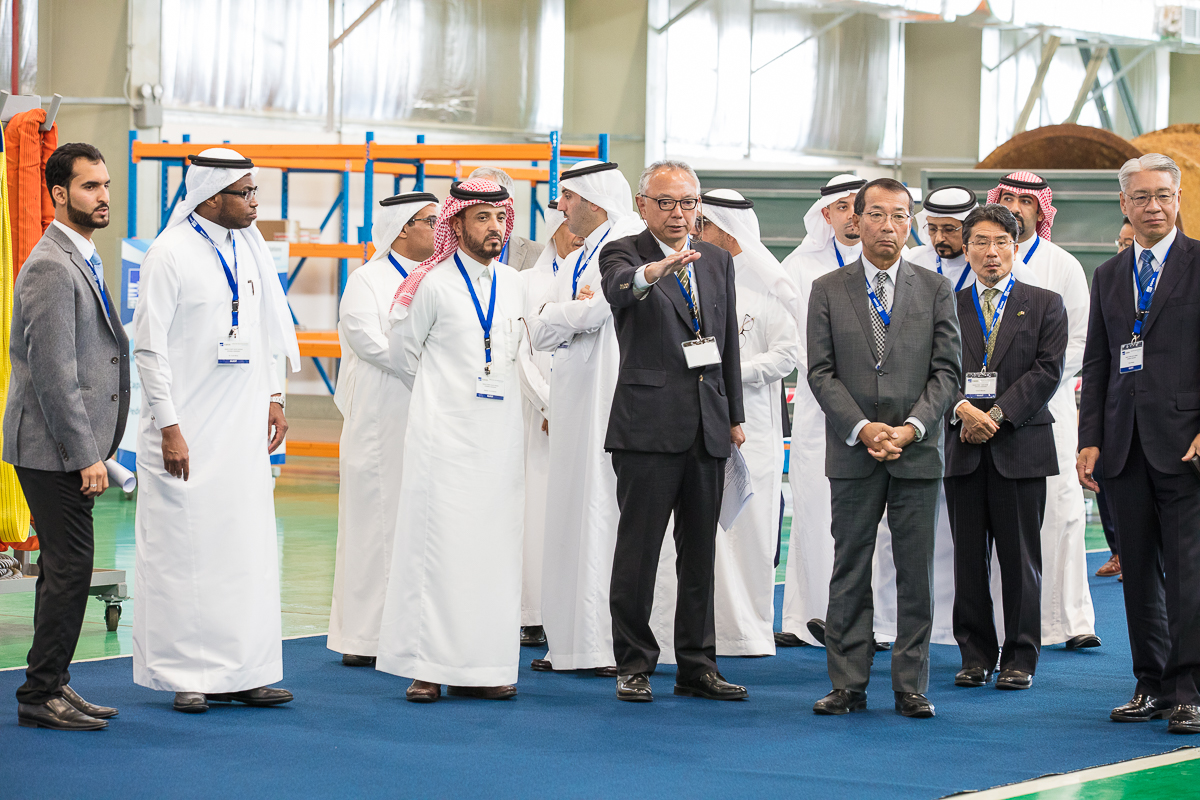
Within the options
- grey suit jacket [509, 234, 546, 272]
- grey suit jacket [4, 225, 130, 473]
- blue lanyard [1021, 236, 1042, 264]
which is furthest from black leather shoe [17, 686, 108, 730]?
grey suit jacket [509, 234, 546, 272]

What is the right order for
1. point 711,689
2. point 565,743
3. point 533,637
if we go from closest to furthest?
point 565,743 → point 711,689 → point 533,637

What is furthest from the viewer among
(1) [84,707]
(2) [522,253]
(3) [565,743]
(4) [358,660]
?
(2) [522,253]

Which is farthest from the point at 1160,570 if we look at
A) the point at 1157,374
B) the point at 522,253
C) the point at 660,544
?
the point at 522,253

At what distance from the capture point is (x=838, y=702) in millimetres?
4418

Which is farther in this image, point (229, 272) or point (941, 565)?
point (941, 565)

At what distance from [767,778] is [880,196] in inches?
67.8

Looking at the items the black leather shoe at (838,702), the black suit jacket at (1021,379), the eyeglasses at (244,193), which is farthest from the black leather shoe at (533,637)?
the eyeglasses at (244,193)

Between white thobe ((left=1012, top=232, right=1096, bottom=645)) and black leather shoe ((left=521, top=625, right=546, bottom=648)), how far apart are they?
1730mm

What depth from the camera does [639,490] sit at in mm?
4539

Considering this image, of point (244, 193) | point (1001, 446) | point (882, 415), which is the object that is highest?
point (244, 193)

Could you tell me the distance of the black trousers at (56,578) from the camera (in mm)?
4055

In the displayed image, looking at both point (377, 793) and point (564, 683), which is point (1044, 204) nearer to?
point (564, 683)

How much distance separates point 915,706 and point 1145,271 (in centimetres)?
145

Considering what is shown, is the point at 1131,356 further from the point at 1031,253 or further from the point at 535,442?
the point at 535,442
